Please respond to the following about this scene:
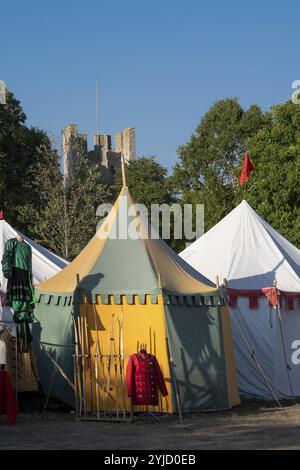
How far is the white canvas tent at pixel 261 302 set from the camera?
53.6ft

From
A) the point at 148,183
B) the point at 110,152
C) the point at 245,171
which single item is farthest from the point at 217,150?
the point at 110,152

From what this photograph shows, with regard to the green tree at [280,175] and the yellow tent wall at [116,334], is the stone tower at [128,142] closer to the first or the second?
the green tree at [280,175]

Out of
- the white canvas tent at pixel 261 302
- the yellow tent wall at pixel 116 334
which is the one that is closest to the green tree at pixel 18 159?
the white canvas tent at pixel 261 302

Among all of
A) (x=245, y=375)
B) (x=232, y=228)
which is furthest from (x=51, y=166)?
(x=245, y=375)

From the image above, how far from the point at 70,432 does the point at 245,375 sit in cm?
561

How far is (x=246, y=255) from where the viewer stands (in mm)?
17859

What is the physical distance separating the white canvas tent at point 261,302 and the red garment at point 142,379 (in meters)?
3.36

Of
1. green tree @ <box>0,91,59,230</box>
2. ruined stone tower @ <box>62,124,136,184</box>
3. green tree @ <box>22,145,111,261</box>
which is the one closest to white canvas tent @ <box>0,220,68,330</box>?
green tree @ <box>22,145,111,261</box>

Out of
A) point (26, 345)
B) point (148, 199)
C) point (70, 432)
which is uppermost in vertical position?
point (148, 199)

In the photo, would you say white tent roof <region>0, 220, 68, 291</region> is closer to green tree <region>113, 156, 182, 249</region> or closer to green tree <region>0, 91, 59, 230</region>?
green tree <region>0, 91, 59, 230</region>

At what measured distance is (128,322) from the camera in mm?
13344

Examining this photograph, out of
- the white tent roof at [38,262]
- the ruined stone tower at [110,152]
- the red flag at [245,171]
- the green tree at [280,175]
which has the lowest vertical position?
the white tent roof at [38,262]

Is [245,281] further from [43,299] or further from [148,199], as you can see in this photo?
[148,199]
